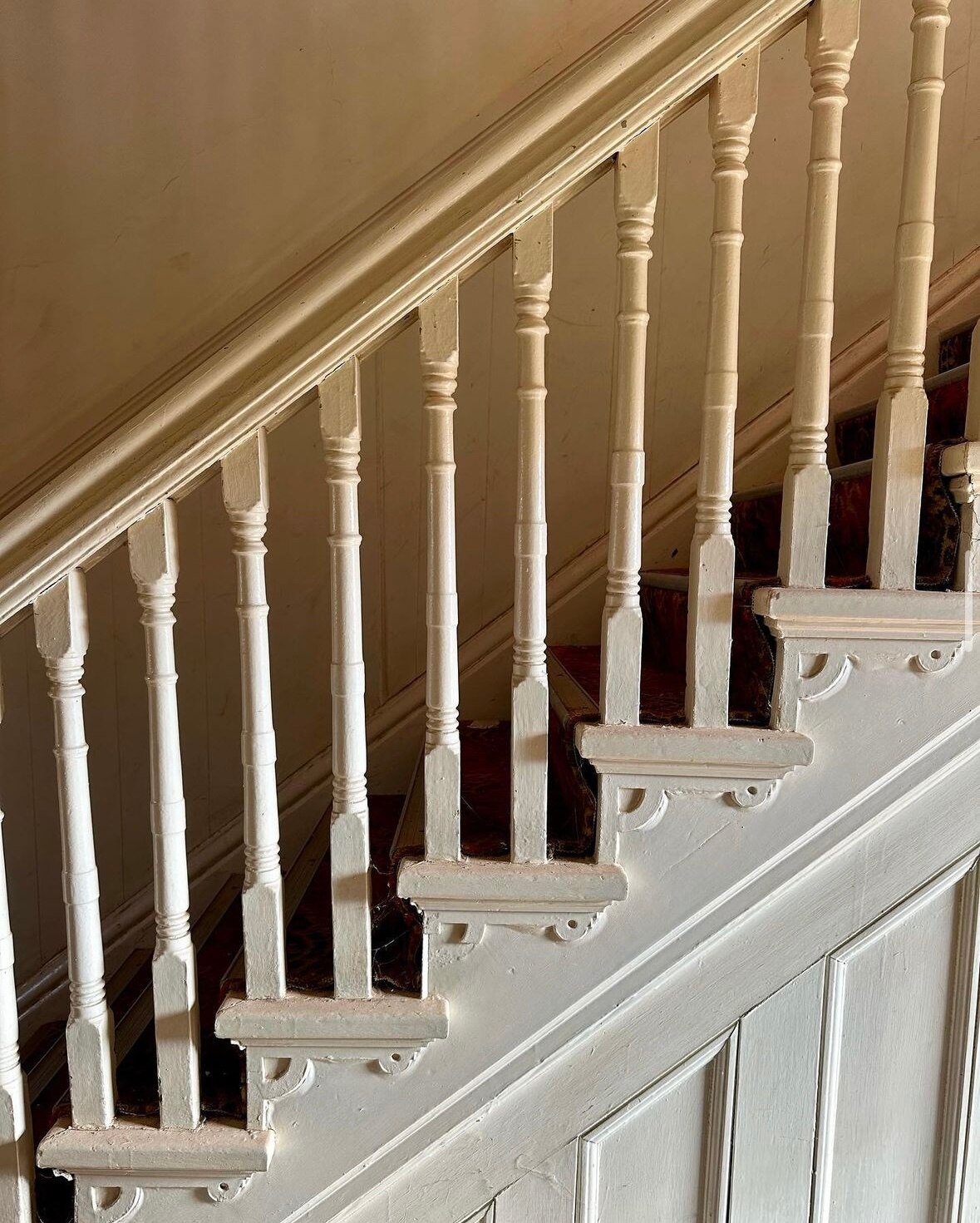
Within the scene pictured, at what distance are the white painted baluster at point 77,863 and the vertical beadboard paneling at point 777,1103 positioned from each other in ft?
2.91

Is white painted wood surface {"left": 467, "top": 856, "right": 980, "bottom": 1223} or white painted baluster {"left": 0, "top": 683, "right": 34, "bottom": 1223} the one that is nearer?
white painted baluster {"left": 0, "top": 683, "right": 34, "bottom": 1223}

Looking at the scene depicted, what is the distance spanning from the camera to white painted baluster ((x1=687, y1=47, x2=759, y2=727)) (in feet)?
3.13

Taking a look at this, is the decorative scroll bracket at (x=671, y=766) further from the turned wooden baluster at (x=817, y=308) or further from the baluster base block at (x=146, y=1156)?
the baluster base block at (x=146, y=1156)

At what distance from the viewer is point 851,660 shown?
40.9 inches

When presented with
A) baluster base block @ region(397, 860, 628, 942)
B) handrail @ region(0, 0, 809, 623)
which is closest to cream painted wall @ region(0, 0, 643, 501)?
handrail @ region(0, 0, 809, 623)

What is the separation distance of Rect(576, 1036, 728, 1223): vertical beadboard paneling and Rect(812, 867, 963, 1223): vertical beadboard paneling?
185mm

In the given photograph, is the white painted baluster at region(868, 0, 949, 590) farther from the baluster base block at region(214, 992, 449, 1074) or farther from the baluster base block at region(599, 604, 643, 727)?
the baluster base block at region(214, 992, 449, 1074)

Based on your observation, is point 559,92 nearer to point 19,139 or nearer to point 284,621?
point 284,621

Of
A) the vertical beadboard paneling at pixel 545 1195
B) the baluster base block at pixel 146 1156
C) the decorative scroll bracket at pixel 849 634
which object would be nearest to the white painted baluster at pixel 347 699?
the baluster base block at pixel 146 1156

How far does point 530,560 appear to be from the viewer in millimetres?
993

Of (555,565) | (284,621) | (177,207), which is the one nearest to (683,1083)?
(555,565)

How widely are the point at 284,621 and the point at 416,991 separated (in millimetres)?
1089

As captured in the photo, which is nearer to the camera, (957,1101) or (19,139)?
(957,1101)

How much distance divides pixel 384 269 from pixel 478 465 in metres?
1.03
